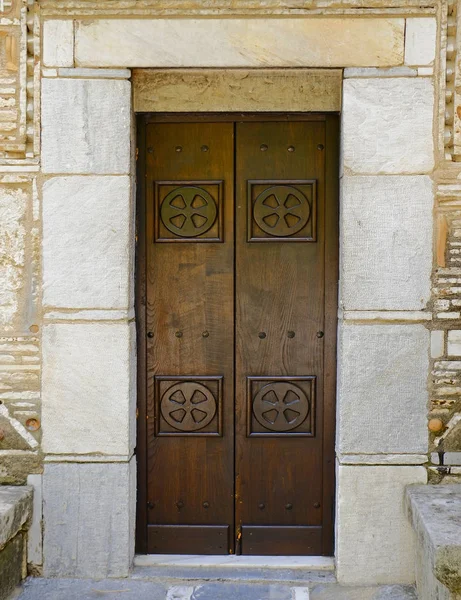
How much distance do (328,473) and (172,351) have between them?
98 centimetres

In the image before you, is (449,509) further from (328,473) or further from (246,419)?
(246,419)

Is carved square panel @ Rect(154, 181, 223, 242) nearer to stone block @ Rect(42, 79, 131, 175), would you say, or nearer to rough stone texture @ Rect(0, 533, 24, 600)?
stone block @ Rect(42, 79, 131, 175)

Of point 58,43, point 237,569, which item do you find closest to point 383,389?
point 237,569

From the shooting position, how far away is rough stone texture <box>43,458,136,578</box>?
3105 mm

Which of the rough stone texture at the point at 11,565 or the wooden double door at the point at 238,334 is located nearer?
the rough stone texture at the point at 11,565

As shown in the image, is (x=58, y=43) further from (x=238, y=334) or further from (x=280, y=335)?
(x=280, y=335)

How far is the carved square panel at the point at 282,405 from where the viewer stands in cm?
331

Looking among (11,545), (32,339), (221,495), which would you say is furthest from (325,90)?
(11,545)

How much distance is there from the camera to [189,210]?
3287 millimetres

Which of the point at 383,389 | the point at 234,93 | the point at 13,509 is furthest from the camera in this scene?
the point at 234,93

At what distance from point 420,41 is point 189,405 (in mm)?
2003

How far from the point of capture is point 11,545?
2963mm

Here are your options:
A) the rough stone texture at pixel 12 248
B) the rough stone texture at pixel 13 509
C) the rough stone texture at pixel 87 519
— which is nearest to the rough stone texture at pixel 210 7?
the rough stone texture at pixel 12 248

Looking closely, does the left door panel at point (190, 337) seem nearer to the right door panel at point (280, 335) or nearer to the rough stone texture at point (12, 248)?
the right door panel at point (280, 335)
